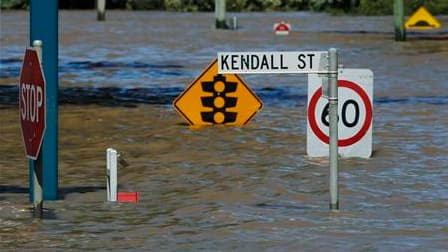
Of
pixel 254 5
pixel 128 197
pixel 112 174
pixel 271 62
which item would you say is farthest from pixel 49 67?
pixel 254 5

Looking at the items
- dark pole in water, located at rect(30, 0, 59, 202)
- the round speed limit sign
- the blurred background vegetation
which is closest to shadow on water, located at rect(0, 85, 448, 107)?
the round speed limit sign

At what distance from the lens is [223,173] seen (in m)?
15.0

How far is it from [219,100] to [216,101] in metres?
0.04

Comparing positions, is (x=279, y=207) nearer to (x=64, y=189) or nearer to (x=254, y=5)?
(x=64, y=189)

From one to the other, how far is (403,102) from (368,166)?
8140 millimetres

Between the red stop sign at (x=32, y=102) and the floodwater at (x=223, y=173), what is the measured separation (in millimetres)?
619

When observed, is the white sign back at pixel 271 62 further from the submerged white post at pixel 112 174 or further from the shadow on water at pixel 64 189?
the shadow on water at pixel 64 189

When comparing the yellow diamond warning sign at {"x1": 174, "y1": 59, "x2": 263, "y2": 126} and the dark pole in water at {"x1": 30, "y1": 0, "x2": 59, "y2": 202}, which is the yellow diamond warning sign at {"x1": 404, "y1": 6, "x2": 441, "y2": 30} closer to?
the yellow diamond warning sign at {"x1": 174, "y1": 59, "x2": 263, "y2": 126}

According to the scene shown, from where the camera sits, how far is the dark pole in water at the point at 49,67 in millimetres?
12820

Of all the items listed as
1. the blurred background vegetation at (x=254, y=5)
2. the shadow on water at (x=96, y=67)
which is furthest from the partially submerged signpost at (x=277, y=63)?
the blurred background vegetation at (x=254, y=5)

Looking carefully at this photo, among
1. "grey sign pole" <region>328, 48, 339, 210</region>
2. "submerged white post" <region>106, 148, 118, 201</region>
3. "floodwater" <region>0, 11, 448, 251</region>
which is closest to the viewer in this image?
"floodwater" <region>0, 11, 448, 251</region>

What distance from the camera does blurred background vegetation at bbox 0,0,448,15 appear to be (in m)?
69.3

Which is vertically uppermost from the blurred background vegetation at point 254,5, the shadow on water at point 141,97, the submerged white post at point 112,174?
the submerged white post at point 112,174

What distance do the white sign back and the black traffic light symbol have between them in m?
6.97
